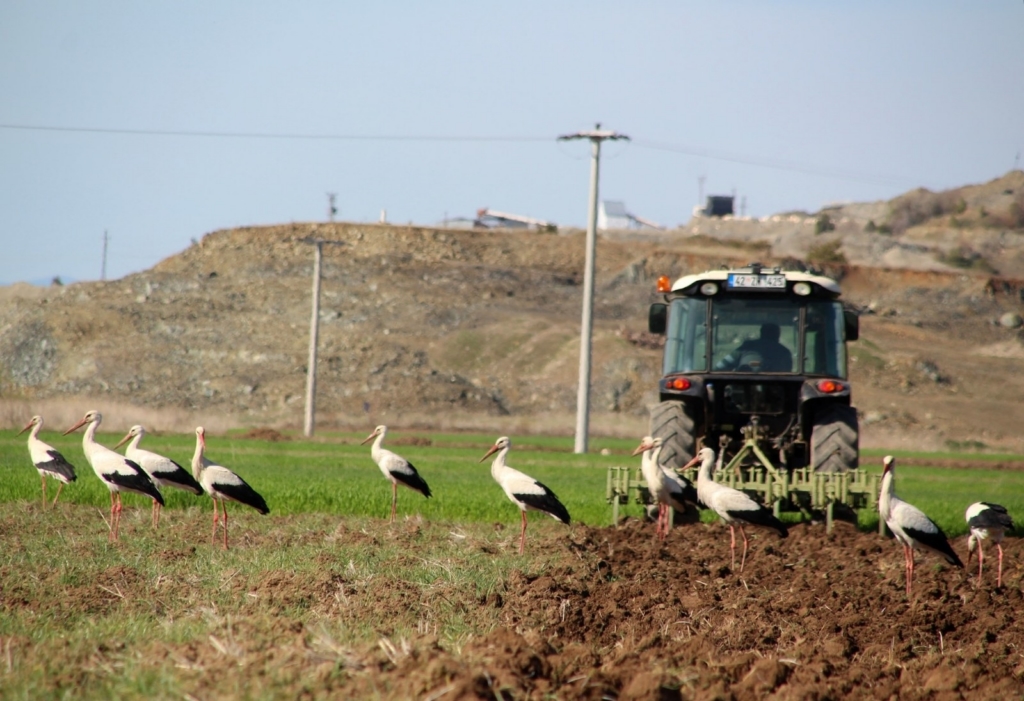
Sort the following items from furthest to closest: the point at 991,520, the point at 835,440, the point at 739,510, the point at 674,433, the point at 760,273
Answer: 1. the point at 760,273
2. the point at 674,433
3. the point at 835,440
4. the point at 739,510
5. the point at 991,520

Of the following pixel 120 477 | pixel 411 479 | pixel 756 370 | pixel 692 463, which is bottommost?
pixel 411 479

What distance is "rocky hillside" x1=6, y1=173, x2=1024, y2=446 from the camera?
61.8 m

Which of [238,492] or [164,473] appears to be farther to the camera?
[164,473]

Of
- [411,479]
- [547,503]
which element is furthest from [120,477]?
[547,503]

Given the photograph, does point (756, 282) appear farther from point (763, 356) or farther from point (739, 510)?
point (739, 510)

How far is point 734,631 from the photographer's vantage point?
8336mm

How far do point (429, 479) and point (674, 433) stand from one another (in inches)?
345

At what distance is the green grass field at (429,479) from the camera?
55.9ft

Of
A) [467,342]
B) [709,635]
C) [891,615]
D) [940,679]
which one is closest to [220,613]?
[709,635]

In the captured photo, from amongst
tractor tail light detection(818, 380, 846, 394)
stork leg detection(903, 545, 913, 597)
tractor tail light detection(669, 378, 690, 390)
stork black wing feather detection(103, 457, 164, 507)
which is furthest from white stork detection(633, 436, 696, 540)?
stork black wing feather detection(103, 457, 164, 507)

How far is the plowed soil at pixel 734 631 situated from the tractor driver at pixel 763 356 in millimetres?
2239

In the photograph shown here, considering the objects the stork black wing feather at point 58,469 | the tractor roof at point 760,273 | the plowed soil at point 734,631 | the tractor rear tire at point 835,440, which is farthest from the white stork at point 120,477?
the tractor rear tire at point 835,440

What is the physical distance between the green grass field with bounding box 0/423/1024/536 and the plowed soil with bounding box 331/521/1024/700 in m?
4.02

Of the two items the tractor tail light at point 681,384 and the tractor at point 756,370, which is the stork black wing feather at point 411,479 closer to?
the tractor at point 756,370
